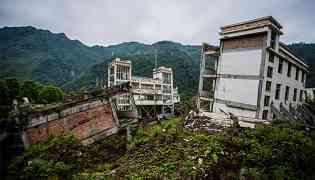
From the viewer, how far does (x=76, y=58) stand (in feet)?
486

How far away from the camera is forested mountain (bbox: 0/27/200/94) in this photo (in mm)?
74062

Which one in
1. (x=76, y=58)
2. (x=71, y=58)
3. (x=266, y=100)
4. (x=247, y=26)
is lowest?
(x=266, y=100)

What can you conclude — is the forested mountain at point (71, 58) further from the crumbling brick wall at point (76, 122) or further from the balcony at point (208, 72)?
the crumbling brick wall at point (76, 122)

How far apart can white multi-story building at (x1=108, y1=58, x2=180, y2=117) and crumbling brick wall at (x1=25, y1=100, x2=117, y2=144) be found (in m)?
13.4

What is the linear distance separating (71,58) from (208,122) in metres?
149

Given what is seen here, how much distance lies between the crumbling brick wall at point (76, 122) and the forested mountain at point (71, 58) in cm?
5250

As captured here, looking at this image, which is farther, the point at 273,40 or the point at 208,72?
the point at 208,72

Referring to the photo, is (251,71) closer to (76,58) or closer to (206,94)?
(206,94)

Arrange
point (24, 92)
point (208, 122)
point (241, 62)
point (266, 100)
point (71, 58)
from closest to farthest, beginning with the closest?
point (208, 122), point (266, 100), point (241, 62), point (24, 92), point (71, 58)

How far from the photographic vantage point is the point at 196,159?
24.8ft

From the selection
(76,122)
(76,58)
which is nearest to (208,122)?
(76,122)

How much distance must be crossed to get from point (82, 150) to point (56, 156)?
1.51 meters

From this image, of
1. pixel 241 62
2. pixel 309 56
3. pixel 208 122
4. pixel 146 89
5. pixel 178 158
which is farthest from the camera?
pixel 309 56

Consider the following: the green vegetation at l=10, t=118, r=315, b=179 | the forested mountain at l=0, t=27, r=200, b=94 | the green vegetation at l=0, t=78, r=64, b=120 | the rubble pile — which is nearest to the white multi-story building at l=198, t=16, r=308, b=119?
the rubble pile
